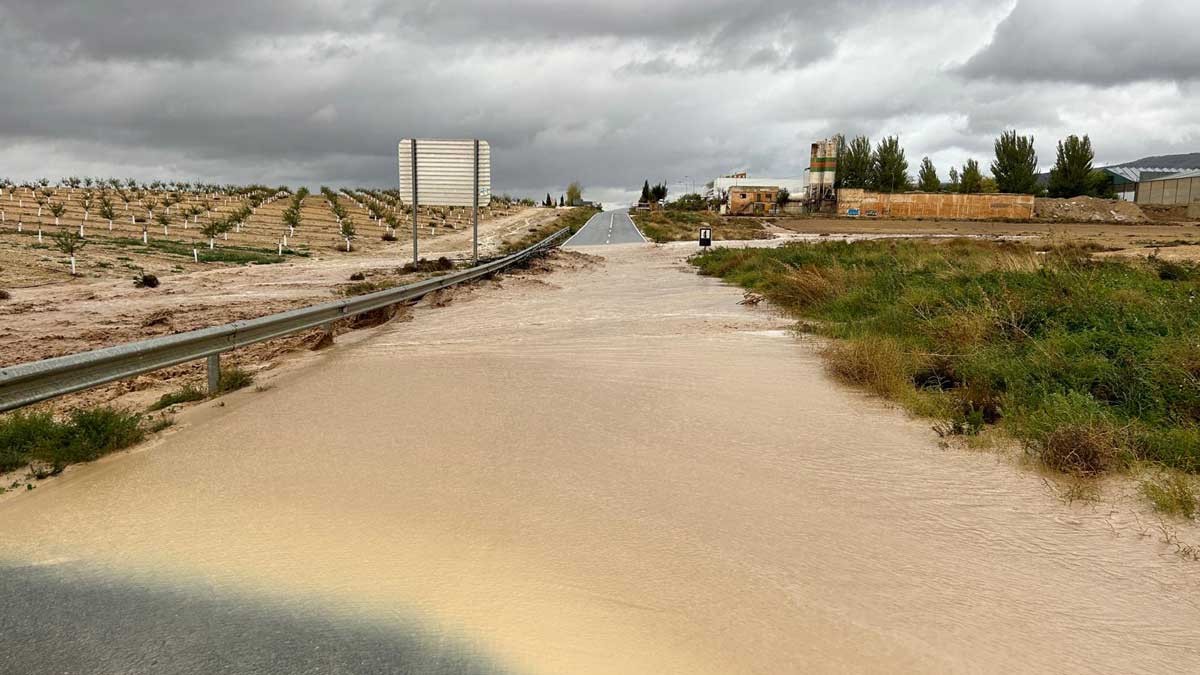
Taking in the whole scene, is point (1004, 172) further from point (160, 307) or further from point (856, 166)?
point (160, 307)

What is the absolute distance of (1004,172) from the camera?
108125 millimetres

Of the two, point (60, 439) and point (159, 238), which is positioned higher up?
point (159, 238)

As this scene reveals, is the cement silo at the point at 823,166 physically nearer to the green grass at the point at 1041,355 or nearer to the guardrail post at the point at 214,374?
the green grass at the point at 1041,355

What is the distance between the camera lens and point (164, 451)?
19.2 feet

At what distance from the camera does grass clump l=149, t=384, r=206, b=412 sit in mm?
7441

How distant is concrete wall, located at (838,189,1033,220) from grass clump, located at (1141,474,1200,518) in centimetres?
9334

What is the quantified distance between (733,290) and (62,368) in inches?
641

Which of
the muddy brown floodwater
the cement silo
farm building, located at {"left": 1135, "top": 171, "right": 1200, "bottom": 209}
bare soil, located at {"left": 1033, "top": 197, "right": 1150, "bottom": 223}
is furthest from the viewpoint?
the cement silo

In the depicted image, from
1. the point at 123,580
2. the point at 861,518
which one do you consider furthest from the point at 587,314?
the point at 123,580

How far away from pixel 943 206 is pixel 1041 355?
93.7 metres

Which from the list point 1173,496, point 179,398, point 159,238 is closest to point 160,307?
point 179,398

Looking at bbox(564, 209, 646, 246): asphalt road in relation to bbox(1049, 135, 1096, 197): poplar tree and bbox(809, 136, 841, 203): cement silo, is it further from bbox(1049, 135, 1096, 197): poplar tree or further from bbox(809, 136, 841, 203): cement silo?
bbox(1049, 135, 1096, 197): poplar tree

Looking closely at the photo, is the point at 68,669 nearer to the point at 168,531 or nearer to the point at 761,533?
the point at 168,531

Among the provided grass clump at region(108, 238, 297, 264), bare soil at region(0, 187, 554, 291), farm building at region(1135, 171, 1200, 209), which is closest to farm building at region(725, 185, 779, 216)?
farm building at region(1135, 171, 1200, 209)
